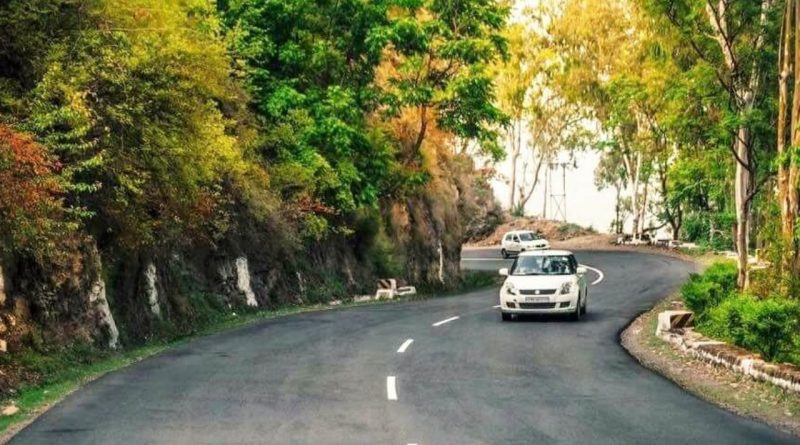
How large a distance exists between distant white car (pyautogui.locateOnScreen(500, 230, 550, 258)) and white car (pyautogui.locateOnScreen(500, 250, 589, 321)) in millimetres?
36766

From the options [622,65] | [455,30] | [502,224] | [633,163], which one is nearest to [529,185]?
[502,224]

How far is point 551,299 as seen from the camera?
22594 millimetres

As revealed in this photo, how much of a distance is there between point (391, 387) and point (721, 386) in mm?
5068

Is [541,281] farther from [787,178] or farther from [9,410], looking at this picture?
[9,410]

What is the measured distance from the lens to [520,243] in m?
61.0

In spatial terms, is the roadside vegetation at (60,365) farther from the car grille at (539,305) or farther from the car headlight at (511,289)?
the car grille at (539,305)

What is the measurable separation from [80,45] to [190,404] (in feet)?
27.7

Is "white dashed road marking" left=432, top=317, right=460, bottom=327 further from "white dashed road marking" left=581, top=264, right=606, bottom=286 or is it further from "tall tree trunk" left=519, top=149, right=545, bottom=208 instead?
"tall tree trunk" left=519, top=149, right=545, bottom=208

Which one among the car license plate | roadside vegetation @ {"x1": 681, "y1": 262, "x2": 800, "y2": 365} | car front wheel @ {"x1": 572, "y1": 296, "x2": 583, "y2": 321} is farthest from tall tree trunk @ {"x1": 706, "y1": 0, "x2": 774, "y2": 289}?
the car license plate

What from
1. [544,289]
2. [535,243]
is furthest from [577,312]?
[535,243]

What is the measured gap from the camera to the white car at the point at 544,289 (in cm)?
2261

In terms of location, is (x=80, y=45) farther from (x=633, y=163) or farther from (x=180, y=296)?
(x=633, y=163)

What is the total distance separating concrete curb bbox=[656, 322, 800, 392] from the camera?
12.7 meters

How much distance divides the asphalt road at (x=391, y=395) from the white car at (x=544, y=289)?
58.0 inches
